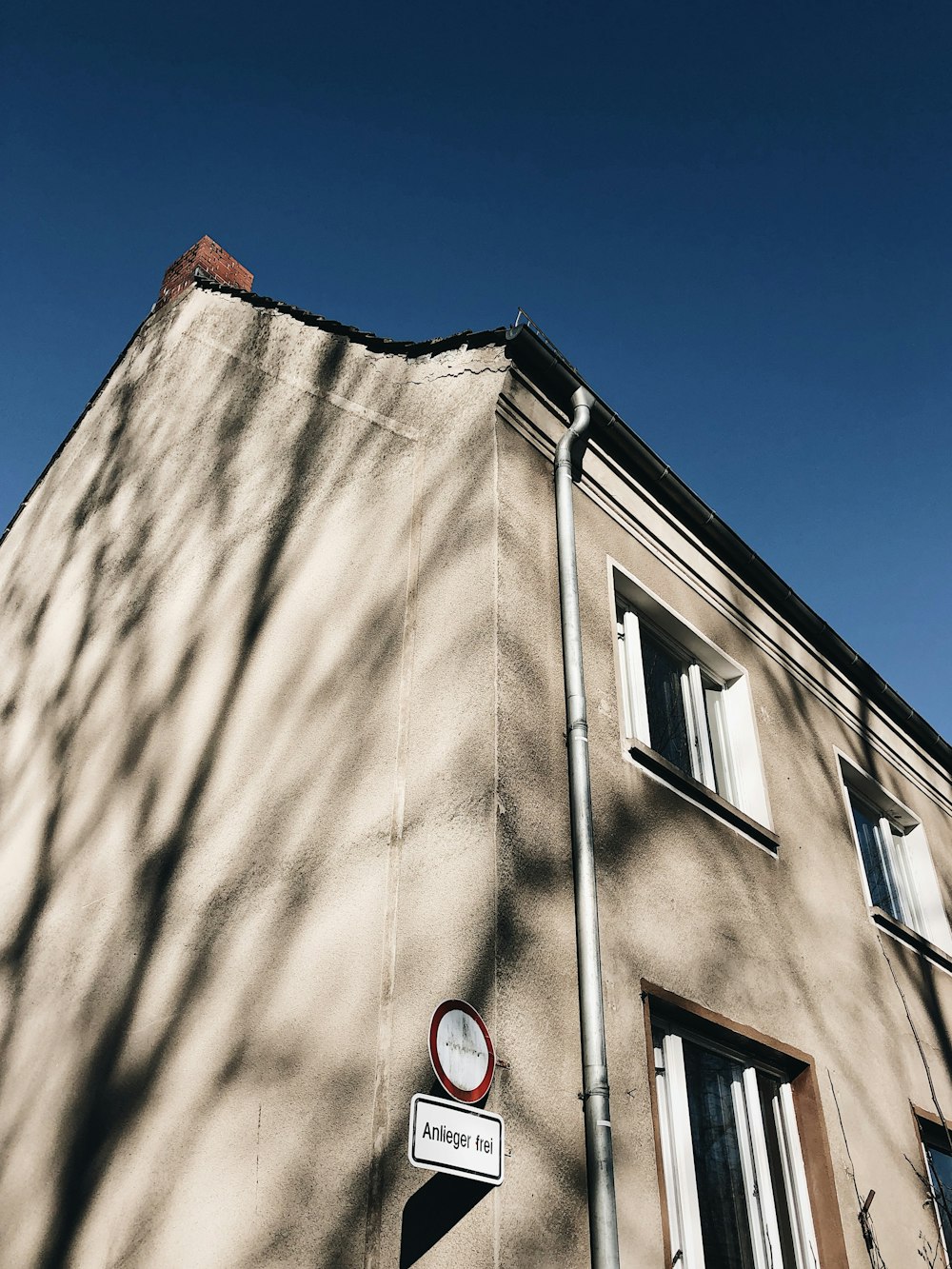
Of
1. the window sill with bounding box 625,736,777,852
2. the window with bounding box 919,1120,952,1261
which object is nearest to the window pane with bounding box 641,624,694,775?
the window sill with bounding box 625,736,777,852

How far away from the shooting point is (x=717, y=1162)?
197 inches

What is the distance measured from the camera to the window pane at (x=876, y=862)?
812 cm

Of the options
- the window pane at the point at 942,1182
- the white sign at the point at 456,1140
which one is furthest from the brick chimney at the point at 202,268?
the window pane at the point at 942,1182

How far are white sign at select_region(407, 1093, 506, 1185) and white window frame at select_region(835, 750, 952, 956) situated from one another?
17.1ft

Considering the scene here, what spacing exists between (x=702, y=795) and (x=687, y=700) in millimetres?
1031

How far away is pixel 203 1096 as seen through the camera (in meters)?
5.01

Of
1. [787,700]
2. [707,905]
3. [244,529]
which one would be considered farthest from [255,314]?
[707,905]

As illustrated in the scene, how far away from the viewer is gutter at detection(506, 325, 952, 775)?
6.30 meters

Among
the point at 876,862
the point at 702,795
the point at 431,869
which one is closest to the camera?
the point at 431,869

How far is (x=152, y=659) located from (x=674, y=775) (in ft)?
12.7

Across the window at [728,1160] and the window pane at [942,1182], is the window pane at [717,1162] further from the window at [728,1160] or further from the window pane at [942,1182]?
the window pane at [942,1182]

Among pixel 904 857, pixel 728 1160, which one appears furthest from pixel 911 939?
pixel 728 1160

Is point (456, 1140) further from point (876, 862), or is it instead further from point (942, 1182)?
point (876, 862)

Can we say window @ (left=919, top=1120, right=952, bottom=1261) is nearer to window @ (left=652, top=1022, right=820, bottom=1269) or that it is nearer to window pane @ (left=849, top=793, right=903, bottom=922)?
window @ (left=652, top=1022, right=820, bottom=1269)
